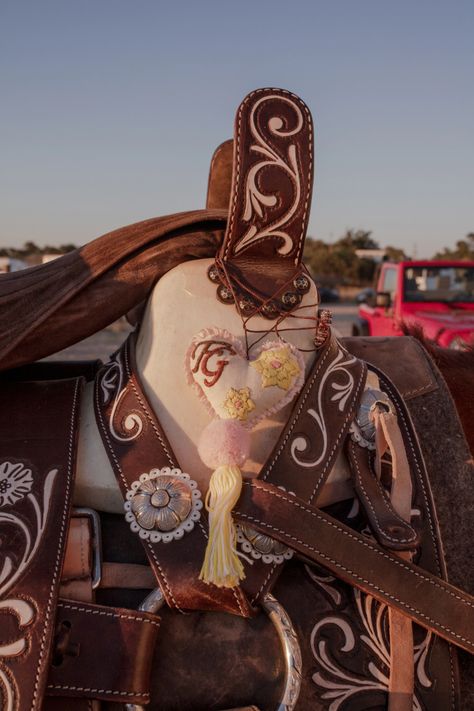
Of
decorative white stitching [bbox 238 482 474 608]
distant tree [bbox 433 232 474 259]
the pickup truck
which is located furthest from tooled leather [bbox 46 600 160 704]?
distant tree [bbox 433 232 474 259]

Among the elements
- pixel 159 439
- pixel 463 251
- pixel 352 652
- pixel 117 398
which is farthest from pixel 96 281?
pixel 463 251

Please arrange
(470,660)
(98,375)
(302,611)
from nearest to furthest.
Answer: (302,611) < (470,660) < (98,375)

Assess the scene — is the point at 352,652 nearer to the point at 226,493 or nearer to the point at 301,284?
the point at 226,493

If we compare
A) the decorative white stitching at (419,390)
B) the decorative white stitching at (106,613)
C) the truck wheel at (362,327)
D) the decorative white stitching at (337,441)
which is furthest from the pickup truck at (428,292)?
the decorative white stitching at (106,613)

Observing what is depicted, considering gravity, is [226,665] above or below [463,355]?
below

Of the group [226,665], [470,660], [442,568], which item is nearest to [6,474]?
[226,665]

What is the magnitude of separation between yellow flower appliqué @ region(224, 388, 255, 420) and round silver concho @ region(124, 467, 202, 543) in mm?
137

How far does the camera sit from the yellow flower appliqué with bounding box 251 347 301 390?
3.65 feet

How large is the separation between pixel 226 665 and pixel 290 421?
42 cm

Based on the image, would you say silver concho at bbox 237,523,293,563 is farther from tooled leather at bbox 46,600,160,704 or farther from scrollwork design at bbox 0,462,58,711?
scrollwork design at bbox 0,462,58,711

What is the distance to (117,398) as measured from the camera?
122cm

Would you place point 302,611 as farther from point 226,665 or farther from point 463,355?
point 463,355

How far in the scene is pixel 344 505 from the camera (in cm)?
122

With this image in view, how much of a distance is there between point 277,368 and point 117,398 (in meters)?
0.32
